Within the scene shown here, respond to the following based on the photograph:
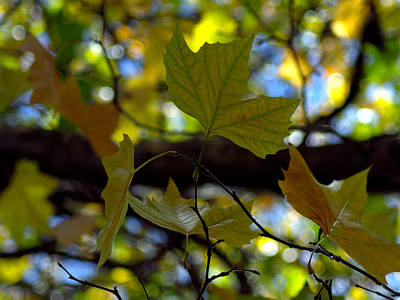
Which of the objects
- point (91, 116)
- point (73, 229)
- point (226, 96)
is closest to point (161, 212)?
point (226, 96)

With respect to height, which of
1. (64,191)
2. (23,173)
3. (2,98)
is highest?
(2,98)

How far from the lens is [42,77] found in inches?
32.9

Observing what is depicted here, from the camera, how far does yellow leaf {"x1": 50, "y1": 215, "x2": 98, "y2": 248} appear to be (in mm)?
1057

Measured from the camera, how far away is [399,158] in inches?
46.3

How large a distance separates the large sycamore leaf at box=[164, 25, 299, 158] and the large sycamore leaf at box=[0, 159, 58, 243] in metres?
0.97

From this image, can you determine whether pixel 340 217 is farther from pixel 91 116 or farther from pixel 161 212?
pixel 91 116

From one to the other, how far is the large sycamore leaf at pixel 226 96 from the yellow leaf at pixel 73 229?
0.86 meters

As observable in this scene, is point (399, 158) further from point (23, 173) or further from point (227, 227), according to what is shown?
point (23, 173)

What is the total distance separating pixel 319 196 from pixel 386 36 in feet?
5.21

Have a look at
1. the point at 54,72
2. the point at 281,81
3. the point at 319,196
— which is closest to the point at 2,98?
the point at 54,72

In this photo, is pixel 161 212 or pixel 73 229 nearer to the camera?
pixel 161 212

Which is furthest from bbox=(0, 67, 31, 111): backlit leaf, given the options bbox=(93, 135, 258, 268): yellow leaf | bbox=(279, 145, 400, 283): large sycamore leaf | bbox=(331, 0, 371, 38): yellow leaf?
bbox=(331, 0, 371, 38): yellow leaf

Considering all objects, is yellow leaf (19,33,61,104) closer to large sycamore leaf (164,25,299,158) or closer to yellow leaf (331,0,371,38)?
large sycamore leaf (164,25,299,158)

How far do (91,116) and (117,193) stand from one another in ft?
1.94
